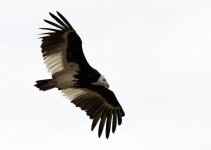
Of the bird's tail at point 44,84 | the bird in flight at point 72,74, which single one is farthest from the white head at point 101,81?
the bird's tail at point 44,84

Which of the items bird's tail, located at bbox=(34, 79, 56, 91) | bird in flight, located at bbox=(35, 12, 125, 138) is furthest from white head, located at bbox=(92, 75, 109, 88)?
bird's tail, located at bbox=(34, 79, 56, 91)

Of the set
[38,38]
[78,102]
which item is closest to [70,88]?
[78,102]

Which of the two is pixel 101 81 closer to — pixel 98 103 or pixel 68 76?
pixel 68 76

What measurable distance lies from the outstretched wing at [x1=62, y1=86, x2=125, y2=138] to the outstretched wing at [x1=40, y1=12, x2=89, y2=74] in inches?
57.2

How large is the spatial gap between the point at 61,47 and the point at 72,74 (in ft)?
3.37

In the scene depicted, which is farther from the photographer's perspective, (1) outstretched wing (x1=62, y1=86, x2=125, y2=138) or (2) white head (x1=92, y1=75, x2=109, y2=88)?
(1) outstretched wing (x1=62, y1=86, x2=125, y2=138)

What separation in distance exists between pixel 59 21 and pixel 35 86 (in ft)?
7.47

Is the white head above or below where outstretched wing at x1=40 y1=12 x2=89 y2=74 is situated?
below

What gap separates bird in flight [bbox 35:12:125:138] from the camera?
1114 inches

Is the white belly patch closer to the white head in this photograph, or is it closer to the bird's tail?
the bird's tail

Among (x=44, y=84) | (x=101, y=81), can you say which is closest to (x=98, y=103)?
(x=101, y=81)

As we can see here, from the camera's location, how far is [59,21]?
28.0 metres

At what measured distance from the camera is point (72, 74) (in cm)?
2908

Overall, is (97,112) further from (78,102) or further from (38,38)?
(38,38)
